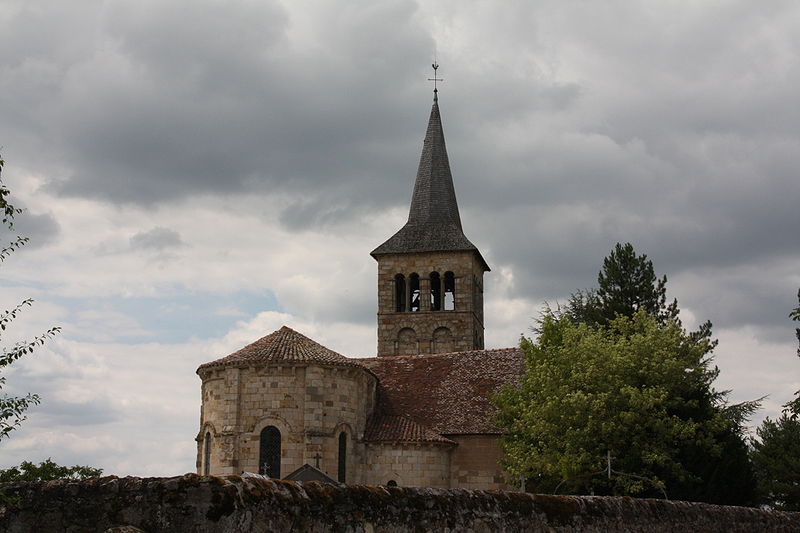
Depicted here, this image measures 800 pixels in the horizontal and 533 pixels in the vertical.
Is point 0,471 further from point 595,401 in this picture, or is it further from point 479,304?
point 479,304

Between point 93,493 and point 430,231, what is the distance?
5279 centimetres

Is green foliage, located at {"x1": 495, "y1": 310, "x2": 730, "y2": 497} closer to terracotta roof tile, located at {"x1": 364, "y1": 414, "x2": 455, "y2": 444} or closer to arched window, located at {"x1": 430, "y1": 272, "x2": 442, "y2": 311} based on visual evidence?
terracotta roof tile, located at {"x1": 364, "y1": 414, "x2": 455, "y2": 444}

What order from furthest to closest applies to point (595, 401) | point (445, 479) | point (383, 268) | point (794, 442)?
point (383, 268), point (794, 442), point (445, 479), point (595, 401)

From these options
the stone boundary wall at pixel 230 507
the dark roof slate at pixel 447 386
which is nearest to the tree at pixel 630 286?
the dark roof slate at pixel 447 386

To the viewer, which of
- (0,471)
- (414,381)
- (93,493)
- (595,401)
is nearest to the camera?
(93,493)

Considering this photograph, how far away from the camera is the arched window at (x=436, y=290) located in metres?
57.0

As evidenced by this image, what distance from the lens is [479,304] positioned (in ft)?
193

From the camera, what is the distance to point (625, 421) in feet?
102

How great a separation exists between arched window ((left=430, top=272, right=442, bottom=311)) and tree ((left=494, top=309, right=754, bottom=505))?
21886 millimetres

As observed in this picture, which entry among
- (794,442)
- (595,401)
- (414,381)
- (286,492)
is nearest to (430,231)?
(414,381)

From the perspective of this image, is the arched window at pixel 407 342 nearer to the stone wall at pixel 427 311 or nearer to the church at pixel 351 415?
the stone wall at pixel 427 311

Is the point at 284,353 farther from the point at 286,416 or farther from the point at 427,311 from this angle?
the point at 427,311

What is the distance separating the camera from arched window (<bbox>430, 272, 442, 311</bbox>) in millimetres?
56956

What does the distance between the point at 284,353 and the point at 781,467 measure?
27.0m
